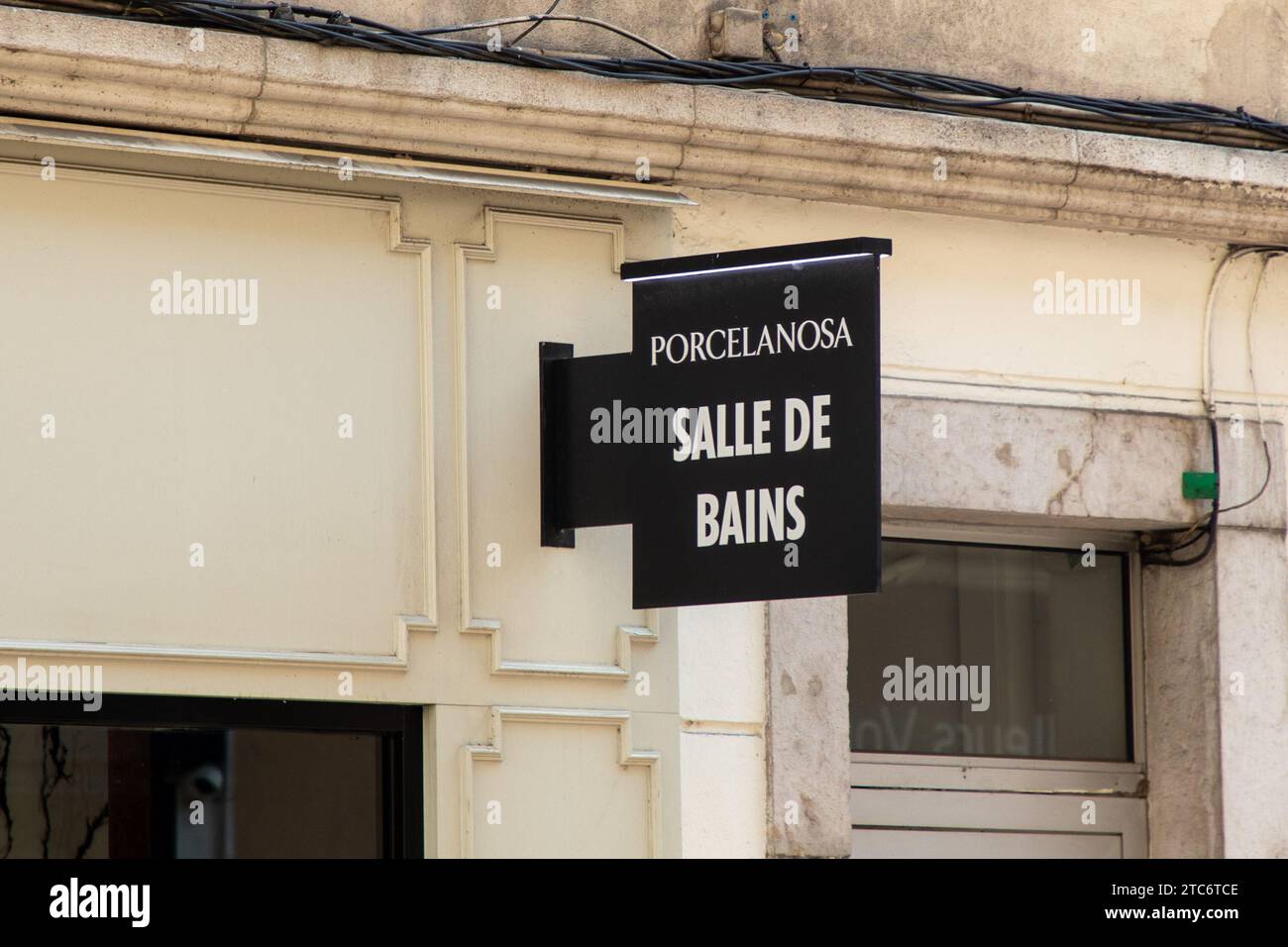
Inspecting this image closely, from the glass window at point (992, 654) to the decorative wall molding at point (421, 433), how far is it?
1506 mm

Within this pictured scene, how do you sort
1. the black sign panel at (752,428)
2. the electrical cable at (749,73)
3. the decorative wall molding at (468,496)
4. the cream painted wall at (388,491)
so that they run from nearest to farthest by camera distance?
the black sign panel at (752,428), the cream painted wall at (388,491), the electrical cable at (749,73), the decorative wall molding at (468,496)

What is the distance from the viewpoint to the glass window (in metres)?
7.41

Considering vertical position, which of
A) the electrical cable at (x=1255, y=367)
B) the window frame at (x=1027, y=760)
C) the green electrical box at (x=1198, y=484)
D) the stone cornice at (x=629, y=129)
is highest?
the stone cornice at (x=629, y=129)

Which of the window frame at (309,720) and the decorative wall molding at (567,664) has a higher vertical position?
the decorative wall molding at (567,664)

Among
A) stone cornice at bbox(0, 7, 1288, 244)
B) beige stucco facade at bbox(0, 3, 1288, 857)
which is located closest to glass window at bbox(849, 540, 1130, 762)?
beige stucco facade at bbox(0, 3, 1288, 857)

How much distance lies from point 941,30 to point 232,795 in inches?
127

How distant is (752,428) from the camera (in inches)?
245

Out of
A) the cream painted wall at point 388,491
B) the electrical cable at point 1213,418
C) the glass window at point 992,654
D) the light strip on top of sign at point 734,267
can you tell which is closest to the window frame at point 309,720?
the cream painted wall at point 388,491

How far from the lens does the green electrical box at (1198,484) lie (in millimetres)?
7523

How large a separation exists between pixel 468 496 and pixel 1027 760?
210 cm

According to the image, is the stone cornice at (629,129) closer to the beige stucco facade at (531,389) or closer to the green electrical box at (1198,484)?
the beige stucco facade at (531,389)

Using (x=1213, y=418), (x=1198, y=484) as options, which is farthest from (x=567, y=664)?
(x=1213, y=418)

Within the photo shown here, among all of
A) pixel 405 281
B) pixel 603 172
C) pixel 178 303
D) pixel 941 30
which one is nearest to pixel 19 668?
pixel 178 303
